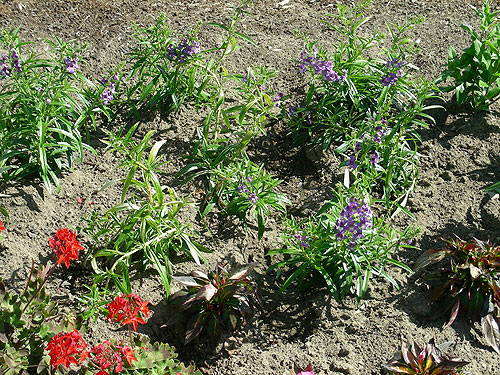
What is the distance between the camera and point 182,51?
489cm

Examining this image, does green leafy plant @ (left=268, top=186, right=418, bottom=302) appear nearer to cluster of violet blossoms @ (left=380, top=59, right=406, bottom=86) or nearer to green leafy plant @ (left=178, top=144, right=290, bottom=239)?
green leafy plant @ (left=178, top=144, right=290, bottom=239)

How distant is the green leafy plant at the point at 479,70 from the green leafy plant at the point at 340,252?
5.48 feet

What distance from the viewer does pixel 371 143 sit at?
4.43 m

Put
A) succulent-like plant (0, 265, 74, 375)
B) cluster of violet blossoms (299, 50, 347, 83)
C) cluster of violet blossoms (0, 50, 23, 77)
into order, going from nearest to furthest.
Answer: succulent-like plant (0, 265, 74, 375) < cluster of violet blossoms (0, 50, 23, 77) < cluster of violet blossoms (299, 50, 347, 83)

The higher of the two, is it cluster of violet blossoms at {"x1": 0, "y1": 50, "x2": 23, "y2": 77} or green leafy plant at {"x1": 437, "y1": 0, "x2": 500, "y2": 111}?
cluster of violet blossoms at {"x1": 0, "y1": 50, "x2": 23, "y2": 77}

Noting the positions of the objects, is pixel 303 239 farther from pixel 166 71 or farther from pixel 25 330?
pixel 166 71

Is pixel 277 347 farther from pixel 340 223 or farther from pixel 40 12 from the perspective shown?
pixel 40 12

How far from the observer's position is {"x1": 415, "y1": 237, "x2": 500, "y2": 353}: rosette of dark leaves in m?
3.93

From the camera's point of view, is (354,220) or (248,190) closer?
(354,220)

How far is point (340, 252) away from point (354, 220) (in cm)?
28

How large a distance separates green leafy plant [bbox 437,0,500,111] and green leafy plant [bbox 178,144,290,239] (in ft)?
5.70

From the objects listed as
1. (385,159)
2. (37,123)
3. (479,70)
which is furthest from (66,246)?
(479,70)

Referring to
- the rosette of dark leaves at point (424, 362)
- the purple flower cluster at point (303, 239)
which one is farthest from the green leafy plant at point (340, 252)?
the rosette of dark leaves at point (424, 362)

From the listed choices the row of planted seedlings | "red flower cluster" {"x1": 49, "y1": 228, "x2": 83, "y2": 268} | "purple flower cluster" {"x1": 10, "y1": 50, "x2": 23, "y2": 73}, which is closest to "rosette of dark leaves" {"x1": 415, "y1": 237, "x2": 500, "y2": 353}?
the row of planted seedlings
